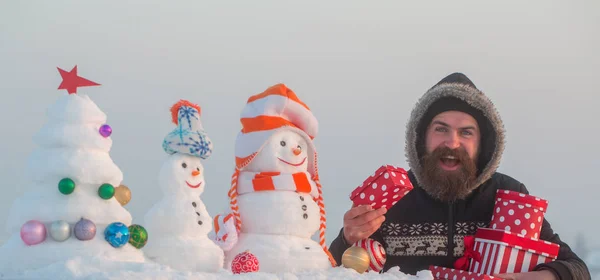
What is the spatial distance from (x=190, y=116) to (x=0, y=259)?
3.18 ft

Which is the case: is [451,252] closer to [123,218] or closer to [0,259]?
[123,218]

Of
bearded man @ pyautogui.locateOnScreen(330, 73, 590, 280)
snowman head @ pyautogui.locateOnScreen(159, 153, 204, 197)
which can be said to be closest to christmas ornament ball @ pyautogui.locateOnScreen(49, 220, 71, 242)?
snowman head @ pyautogui.locateOnScreen(159, 153, 204, 197)

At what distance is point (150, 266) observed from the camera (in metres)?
2.16

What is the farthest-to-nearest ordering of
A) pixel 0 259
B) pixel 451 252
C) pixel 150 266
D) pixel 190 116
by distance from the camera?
pixel 451 252 → pixel 190 116 → pixel 0 259 → pixel 150 266

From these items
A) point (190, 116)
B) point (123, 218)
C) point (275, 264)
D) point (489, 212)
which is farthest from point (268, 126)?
point (489, 212)

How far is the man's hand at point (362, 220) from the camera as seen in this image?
10.6 ft

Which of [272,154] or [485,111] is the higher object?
[485,111]

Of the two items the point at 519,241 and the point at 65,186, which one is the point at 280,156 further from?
the point at 519,241

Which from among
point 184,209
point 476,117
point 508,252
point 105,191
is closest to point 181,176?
point 184,209

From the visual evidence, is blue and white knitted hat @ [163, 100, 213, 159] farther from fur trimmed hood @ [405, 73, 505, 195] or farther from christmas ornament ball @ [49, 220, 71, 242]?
fur trimmed hood @ [405, 73, 505, 195]

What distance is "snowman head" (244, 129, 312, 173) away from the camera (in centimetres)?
306

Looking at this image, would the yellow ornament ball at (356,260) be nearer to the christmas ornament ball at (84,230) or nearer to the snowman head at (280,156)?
the snowman head at (280,156)

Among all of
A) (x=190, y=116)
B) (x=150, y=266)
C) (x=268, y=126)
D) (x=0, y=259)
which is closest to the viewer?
(x=150, y=266)

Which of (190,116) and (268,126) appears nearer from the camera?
(190,116)
